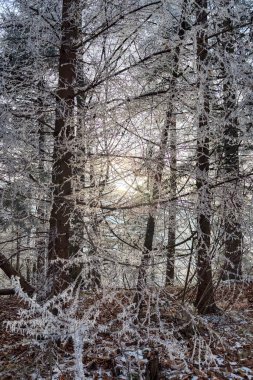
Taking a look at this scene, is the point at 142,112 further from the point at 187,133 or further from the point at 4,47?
the point at 4,47

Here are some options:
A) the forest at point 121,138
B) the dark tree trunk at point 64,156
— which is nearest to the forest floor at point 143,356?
the forest at point 121,138

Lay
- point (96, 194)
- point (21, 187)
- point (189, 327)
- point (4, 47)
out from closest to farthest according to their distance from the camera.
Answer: point (96, 194), point (4, 47), point (21, 187), point (189, 327)

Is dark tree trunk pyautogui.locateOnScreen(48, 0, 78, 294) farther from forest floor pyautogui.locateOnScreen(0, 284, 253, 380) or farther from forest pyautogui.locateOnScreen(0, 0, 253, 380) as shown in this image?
forest floor pyautogui.locateOnScreen(0, 284, 253, 380)

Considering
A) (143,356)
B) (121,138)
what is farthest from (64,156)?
(143,356)

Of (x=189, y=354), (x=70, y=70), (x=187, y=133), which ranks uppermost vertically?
(x=70, y=70)

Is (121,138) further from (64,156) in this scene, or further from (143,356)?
(143,356)

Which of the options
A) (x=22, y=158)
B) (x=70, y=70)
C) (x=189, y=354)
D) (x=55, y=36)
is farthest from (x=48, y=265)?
(x=55, y=36)

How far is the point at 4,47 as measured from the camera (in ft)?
18.3

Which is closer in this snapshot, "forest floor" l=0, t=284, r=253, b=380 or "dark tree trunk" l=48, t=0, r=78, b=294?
"forest floor" l=0, t=284, r=253, b=380

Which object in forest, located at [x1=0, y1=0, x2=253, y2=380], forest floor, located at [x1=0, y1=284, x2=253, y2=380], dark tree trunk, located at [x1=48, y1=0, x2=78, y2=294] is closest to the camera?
forest floor, located at [x1=0, y1=284, x2=253, y2=380]

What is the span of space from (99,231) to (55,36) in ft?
10.0

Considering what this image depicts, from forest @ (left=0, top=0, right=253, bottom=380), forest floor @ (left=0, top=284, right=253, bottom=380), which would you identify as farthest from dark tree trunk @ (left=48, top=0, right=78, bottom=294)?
forest floor @ (left=0, top=284, right=253, bottom=380)

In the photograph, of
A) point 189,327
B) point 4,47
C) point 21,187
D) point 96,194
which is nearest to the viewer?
point 96,194

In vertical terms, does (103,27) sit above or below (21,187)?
above
